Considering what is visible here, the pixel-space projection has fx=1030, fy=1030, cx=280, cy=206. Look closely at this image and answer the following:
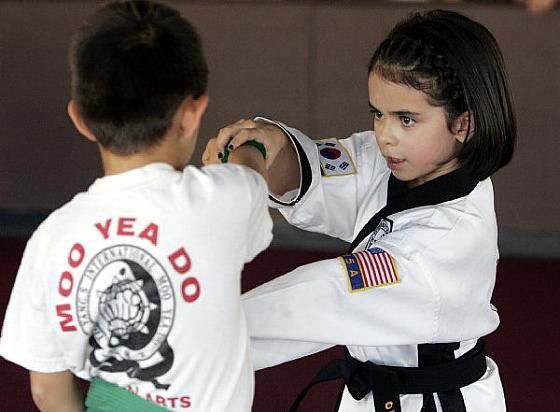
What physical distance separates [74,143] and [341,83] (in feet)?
3.99

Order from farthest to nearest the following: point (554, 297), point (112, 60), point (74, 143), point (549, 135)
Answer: point (74, 143), point (549, 135), point (554, 297), point (112, 60)

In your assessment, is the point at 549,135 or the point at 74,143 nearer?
the point at 549,135

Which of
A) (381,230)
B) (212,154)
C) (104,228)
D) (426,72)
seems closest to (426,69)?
(426,72)

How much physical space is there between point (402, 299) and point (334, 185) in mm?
354

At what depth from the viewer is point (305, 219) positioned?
80.8 inches

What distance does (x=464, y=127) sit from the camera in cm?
184

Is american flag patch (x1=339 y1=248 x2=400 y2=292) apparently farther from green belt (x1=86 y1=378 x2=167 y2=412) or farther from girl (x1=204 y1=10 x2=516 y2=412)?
green belt (x1=86 y1=378 x2=167 y2=412)

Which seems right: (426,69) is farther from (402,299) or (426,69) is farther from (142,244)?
(142,244)

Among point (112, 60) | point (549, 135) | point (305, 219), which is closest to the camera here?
point (112, 60)

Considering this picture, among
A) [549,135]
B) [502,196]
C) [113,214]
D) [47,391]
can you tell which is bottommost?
[502,196]

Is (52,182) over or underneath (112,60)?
underneath

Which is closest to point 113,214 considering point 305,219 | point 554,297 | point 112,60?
point 112,60

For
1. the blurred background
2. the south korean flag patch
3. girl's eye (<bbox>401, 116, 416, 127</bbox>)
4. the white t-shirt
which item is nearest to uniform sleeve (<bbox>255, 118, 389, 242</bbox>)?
the south korean flag patch

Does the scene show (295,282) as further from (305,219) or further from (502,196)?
(502,196)
